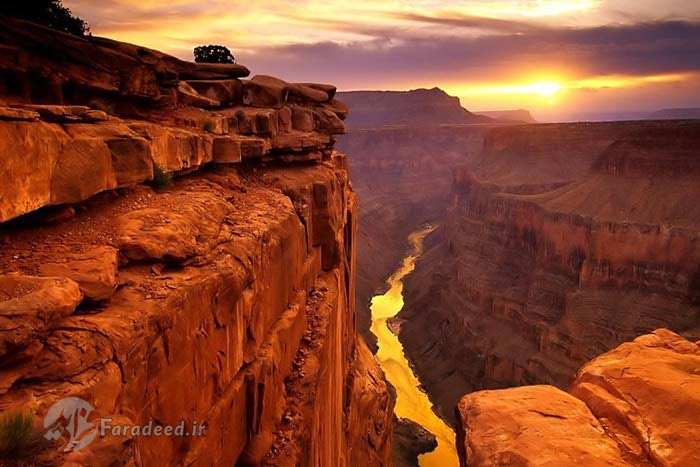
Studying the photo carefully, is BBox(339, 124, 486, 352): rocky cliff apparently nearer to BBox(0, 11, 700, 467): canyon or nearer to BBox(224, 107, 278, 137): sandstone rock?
BBox(224, 107, 278, 137): sandstone rock

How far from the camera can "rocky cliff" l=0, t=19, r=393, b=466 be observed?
4578 millimetres

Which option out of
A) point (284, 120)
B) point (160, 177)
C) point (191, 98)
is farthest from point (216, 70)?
point (160, 177)

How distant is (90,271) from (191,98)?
8.76 meters

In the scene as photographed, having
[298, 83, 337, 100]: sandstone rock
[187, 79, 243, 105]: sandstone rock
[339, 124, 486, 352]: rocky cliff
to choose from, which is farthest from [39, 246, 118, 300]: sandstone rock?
[339, 124, 486, 352]: rocky cliff

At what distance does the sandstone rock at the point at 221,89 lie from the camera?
15172mm

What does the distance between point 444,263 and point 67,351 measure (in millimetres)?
55558

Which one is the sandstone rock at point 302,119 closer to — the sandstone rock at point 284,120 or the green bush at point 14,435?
the sandstone rock at point 284,120

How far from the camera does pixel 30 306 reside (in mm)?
4516

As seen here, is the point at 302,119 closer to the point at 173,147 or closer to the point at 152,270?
the point at 173,147

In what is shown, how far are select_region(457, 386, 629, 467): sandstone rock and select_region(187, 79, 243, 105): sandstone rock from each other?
452 inches

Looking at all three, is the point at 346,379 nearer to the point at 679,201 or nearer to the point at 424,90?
the point at 679,201

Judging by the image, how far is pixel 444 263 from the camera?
58.4m

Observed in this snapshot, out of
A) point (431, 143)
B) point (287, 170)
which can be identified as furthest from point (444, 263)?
point (431, 143)

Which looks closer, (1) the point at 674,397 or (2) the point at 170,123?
(1) the point at 674,397
